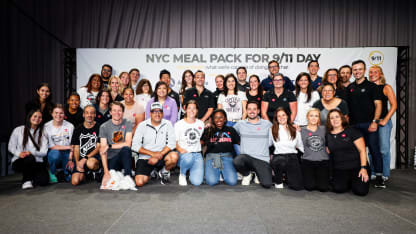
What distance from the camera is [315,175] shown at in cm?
292

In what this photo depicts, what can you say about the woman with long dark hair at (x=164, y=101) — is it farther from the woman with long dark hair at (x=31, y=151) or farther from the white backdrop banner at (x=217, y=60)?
the woman with long dark hair at (x=31, y=151)

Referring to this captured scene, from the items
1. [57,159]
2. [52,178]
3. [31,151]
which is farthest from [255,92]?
[31,151]

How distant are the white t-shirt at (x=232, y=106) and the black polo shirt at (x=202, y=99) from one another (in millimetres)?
198

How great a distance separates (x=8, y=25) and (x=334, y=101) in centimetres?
564

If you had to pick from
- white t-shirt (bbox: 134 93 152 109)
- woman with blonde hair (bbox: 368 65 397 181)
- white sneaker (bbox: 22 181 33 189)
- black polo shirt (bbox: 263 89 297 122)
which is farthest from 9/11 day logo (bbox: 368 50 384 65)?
white sneaker (bbox: 22 181 33 189)

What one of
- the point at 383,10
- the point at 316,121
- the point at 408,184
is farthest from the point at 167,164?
the point at 383,10

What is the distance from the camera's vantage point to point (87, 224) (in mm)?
1846

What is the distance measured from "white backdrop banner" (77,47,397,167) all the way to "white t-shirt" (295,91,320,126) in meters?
1.34

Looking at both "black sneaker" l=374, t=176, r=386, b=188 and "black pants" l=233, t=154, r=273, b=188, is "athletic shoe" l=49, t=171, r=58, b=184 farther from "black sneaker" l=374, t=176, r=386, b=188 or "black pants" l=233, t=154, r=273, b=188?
"black sneaker" l=374, t=176, r=386, b=188

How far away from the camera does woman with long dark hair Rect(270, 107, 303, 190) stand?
3000 mm

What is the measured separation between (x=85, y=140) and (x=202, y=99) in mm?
1865

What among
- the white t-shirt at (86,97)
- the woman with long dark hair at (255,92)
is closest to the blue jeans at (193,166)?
the woman with long dark hair at (255,92)

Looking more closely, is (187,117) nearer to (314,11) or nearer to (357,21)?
(314,11)

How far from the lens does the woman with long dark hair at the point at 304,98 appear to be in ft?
11.6
